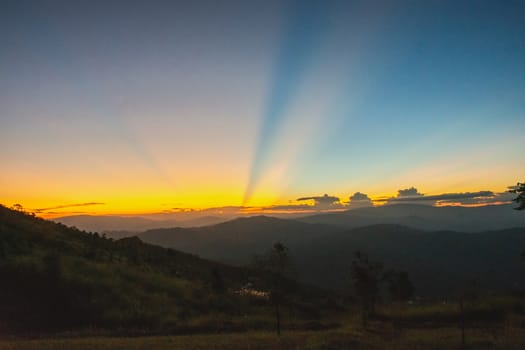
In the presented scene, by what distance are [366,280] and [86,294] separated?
25.5m

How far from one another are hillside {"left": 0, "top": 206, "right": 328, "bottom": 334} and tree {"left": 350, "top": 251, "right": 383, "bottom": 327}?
353 inches

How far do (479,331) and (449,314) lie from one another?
718 cm

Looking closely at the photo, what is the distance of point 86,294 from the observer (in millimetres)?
28344

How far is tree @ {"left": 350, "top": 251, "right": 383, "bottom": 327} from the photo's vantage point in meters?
32.6

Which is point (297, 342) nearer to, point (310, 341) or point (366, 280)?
point (310, 341)

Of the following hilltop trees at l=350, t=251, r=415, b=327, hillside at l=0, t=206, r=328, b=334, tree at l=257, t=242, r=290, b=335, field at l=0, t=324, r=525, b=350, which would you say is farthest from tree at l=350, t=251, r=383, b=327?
tree at l=257, t=242, r=290, b=335

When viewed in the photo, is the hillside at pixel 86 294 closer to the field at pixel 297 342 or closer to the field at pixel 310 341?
the field at pixel 310 341

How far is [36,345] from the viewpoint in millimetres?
17422

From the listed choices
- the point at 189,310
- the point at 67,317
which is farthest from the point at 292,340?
the point at 67,317

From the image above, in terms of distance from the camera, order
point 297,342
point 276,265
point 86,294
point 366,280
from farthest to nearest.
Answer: point 366,280 → point 86,294 → point 276,265 → point 297,342

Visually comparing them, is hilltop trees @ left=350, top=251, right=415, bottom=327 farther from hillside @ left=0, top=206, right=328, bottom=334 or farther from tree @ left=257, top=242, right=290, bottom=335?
hillside @ left=0, top=206, right=328, bottom=334

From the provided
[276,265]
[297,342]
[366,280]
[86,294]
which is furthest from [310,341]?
[86,294]

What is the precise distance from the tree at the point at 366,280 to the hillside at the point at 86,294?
8.96 m

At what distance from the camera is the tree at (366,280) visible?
107ft
